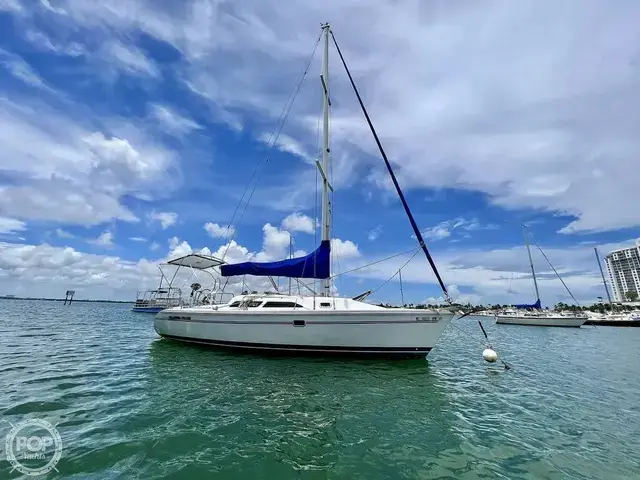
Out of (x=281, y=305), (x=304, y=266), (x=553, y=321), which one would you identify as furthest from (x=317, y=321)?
(x=553, y=321)

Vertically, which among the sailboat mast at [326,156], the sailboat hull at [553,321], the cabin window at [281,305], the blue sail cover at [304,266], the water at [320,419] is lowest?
the water at [320,419]

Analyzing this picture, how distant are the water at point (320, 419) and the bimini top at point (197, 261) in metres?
7.48

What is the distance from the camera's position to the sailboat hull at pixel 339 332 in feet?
40.4

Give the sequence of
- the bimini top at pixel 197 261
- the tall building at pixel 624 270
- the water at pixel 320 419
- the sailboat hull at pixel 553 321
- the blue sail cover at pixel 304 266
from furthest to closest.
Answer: the tall building at pixel 624 270
the sailboat hull at pixel 553 321
the bimini top at pixel 197 261
the blue sail cover at pixel 304 266
the water at pixel 320 419

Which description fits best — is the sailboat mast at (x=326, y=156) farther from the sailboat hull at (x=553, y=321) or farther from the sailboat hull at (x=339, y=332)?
the sailboat hull at (x=553, y=321)

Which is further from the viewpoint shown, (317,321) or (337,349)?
(337,349)

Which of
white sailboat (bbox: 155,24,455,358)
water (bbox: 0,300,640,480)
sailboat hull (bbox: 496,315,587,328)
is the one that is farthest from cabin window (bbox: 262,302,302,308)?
sailboat hull (bbox: 496,315,587,328)

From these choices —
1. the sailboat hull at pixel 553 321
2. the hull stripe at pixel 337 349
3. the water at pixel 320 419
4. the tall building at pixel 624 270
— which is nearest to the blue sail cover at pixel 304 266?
the hull stripe at pixel 337 349

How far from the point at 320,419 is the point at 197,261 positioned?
49.3 feet

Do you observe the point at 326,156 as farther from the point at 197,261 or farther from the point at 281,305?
the point at 197,261

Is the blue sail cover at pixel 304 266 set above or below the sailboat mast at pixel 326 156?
below

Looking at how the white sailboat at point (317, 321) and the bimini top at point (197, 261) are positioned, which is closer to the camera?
the white sailboat at point (317, 321)

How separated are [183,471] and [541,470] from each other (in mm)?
5247

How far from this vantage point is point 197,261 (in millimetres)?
19141
